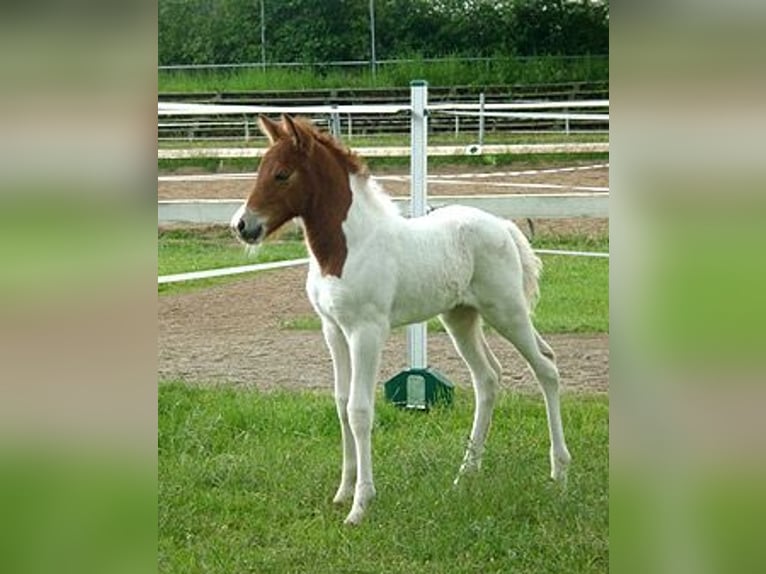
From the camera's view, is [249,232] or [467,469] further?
[467,469]

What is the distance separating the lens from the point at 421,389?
3457 mm

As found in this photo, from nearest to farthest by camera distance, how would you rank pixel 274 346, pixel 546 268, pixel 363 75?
pixel 274 346, pixel 546 268, pixel 363 75

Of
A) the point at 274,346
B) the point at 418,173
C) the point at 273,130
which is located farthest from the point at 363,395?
the point at 274,346

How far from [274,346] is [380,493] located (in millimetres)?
2041

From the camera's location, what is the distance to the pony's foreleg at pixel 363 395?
248 centimetres

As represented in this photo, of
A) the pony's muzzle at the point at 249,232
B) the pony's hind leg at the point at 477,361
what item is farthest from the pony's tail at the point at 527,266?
the pony's muzzle at the point at 249,232

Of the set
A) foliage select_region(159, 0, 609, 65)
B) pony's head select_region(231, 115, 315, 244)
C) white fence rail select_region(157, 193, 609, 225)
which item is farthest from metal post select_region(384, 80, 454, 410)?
pony's head select_region(231, 115, 315, 244)

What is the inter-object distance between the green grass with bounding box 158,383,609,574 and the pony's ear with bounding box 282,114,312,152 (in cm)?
85

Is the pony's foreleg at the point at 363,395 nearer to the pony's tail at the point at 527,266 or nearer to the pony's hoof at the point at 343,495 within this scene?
the pony's hoof at the point at 343,495

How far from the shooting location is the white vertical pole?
354 centimetres

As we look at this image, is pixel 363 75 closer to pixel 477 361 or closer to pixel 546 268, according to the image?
pixel 546 268
